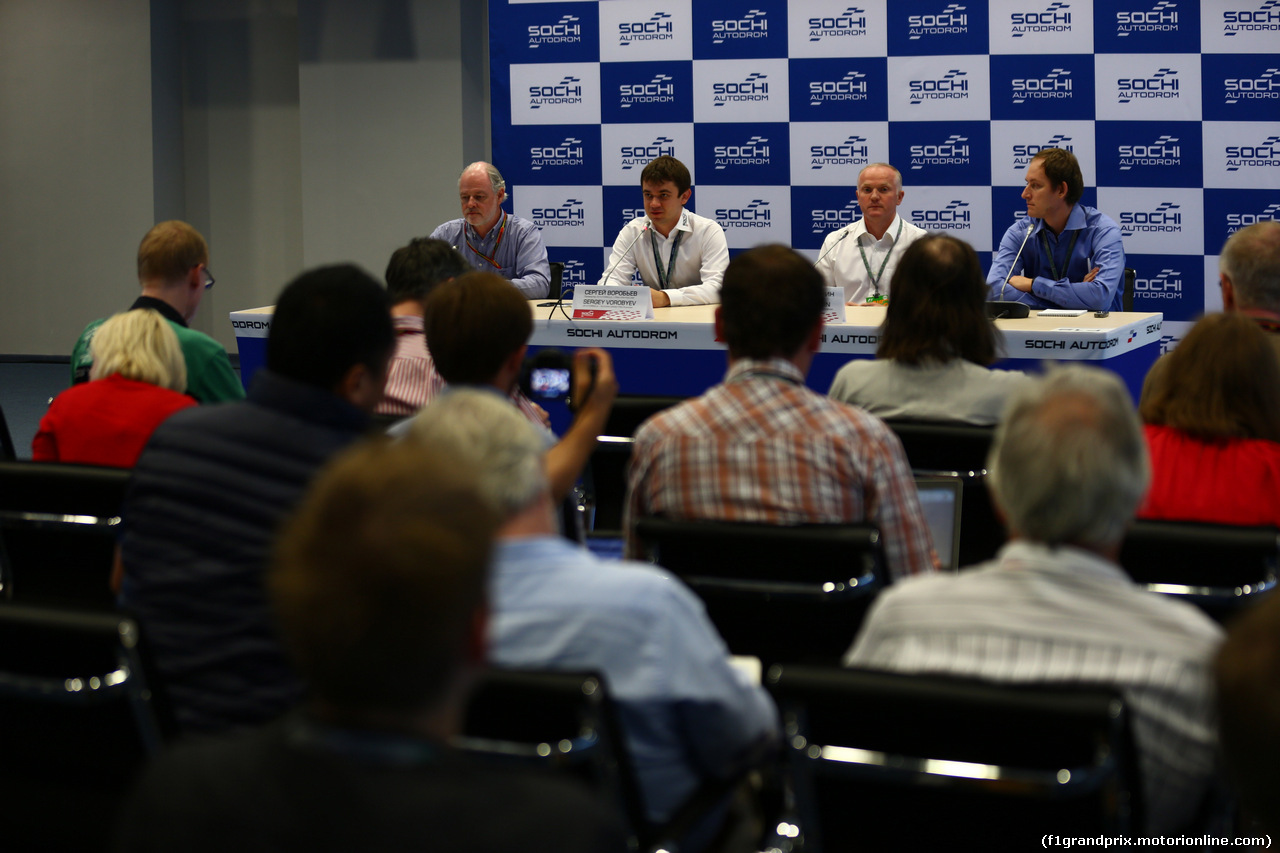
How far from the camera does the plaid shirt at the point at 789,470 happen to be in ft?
6.46

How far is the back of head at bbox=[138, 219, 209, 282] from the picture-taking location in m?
3.46

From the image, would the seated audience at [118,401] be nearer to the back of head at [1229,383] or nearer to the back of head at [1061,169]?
the back of head at [1229,383]

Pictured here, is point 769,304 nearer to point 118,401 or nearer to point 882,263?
point 118,401

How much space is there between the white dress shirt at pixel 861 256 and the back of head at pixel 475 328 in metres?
3.42

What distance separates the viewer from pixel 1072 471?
4.28 ft

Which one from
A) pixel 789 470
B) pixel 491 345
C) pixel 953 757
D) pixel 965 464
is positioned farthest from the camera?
pixel 965 464

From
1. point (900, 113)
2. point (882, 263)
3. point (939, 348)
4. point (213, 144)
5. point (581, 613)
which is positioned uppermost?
point (213, 144)

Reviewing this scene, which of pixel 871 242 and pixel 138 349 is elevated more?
pixel 871 242

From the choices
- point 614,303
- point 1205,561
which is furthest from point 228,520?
point 614,303

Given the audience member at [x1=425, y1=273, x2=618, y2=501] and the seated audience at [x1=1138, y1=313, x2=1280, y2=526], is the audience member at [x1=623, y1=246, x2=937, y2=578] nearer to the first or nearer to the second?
the audience member at [x1=425, y1=273, x2=618, y2=501]

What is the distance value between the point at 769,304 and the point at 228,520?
97 cm

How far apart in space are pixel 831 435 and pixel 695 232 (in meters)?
3.75

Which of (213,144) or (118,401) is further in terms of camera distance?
(213,144)

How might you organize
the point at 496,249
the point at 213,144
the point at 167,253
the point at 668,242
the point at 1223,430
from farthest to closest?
the point at 213,144, the point at 496,249, the point at 668,242, the point at 167,253, the point at 1223,430
